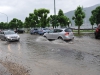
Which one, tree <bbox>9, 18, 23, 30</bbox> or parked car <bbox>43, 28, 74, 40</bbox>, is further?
tree <bbox>9, 18, 23, 30</bbox>

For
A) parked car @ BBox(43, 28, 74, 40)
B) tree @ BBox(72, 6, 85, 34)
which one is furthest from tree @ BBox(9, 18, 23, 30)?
parked car @ BBox(43, 28, 74, 40)

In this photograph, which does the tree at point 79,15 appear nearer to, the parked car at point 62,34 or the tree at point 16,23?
the parked car at point 62,34

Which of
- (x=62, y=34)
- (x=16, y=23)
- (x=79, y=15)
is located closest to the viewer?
(x=62, y=34)

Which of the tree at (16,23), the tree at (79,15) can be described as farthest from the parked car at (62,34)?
the tree at (16,23)

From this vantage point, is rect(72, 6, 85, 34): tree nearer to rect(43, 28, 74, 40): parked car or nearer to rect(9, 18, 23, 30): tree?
rect(43, 28, 74, 40): parked car

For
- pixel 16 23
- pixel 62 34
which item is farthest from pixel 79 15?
pixel 16 23

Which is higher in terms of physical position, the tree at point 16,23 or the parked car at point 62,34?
the tree at point 16,23

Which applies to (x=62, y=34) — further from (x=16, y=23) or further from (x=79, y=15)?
(x=16, y=23)

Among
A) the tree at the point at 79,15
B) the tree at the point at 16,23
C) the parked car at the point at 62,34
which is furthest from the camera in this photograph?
the tree at the point at 16,23

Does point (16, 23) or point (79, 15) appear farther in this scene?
point (16, 23)

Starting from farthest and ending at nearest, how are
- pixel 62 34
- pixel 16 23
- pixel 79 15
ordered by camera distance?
1. pixel 16 23
2. pixel 79 15
3. pixel 62 34

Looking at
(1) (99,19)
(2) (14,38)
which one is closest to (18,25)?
(1) (99,19)

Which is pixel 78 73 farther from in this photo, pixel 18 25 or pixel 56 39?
pixel 18 25

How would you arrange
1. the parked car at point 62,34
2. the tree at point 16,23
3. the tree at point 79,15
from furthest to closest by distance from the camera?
the tree at point 16,23
the tree at point 79,15
the parked car at point 62,34
